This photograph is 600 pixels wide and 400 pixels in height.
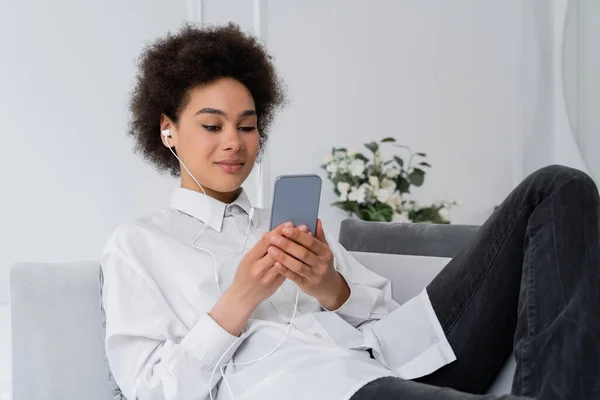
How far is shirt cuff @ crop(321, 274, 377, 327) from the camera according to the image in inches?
67.1

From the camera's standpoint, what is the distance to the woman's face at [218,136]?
1695 millimetres

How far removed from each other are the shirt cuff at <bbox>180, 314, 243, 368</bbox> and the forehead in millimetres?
496

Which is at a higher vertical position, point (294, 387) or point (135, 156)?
point (135, 156)

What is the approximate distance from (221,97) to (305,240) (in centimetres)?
41

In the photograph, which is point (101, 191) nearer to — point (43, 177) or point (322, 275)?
point (43, 177)

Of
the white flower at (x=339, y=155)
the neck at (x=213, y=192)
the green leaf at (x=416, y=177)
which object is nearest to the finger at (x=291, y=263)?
the neck at (x=213, y=192)

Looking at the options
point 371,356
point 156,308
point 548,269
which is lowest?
point 371,356

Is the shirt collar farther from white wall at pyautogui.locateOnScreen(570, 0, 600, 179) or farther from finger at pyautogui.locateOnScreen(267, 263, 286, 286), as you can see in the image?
white wall at pyautogui.locateOnScreen(570, 0, 600, 179)

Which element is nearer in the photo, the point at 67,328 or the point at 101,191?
the point at 67,328

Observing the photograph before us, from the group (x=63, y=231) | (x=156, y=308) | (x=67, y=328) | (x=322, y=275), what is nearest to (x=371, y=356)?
(x=322, y=275)

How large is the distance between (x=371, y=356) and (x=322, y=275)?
0.76 feet

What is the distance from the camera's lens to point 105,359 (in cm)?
164

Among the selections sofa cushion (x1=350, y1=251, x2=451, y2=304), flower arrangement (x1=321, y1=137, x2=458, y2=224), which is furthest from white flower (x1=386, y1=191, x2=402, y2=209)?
sofa cushion (x1=350, y1=251, x2=451, y2=304)

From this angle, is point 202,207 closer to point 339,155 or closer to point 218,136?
point 218,136
